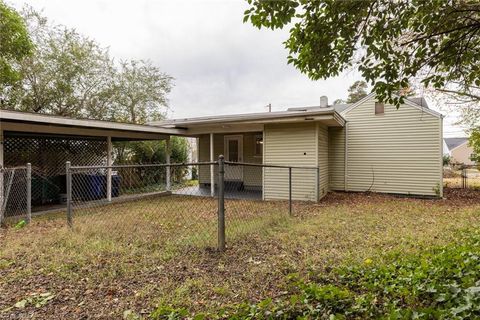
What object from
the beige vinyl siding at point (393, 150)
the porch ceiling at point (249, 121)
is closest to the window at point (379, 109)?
the beige vinyl siding at point (393, 150)

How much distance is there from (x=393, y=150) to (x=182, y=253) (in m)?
8.80

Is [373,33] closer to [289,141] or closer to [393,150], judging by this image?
[289,141]

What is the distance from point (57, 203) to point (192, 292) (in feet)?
27.7

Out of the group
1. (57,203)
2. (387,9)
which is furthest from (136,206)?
(387,9)

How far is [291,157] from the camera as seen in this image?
29.5 ft

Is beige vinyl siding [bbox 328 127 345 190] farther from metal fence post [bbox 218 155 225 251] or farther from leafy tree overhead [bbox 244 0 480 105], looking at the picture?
metal fence post [bbox 218 155 225 251]

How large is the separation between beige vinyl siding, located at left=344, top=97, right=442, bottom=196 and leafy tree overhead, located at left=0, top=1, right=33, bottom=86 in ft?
37.9

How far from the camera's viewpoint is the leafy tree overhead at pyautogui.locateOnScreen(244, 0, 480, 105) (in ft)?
9.22

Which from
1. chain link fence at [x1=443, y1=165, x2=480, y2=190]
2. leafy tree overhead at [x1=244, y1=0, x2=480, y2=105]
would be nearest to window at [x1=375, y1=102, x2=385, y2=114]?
chain link fence at [x1=443, y1=165, x2=480, y2=190]

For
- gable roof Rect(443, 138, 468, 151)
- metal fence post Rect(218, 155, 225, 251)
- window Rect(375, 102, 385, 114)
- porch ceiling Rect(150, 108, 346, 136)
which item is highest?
gable roof Rect(443, 138, 468, 151)

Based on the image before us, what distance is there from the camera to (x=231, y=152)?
488 inches

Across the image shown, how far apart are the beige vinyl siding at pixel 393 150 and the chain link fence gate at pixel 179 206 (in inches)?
114

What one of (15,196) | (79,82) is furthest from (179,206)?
(79,82)

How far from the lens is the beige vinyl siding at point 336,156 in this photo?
35.3 ft
